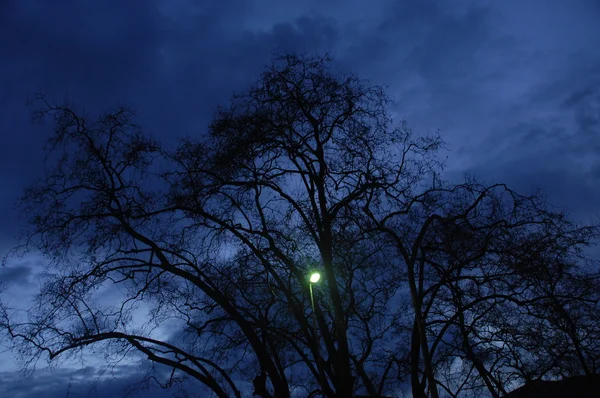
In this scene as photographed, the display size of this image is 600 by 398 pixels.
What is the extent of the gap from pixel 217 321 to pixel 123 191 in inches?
203

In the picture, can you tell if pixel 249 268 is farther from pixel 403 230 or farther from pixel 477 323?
pixel 477 323

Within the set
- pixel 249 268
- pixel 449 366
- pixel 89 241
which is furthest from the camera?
pixel 449 366

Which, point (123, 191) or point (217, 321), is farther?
point (217, 321)

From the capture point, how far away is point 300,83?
574 inches

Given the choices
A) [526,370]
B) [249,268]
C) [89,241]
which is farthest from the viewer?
[249,268]

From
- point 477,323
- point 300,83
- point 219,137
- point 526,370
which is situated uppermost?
point 300,83

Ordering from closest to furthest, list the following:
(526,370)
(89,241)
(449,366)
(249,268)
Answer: (89,241) → (526,370) → (249,268) → (449,366)

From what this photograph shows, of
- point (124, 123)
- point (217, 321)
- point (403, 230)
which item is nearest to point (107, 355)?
point (217, 321)

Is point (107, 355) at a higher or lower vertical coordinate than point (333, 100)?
lower

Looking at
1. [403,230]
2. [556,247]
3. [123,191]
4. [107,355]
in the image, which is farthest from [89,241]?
[556,247]

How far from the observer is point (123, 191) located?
13680 mm

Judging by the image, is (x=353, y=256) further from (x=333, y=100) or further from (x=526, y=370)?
(x=526, y=370)

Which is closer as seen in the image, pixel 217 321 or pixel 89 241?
pixel 89 241

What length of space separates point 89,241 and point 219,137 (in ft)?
15.7
